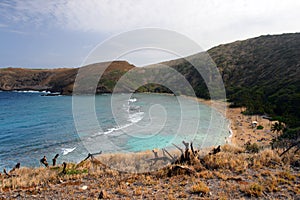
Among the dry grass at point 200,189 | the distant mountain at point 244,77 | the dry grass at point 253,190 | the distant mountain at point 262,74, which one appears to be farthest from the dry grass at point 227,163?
the distant mountain at point 262,74

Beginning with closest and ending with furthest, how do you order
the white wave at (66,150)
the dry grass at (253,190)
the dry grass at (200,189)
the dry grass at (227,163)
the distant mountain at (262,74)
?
the dry grass at (253,190) → the dry grass at (200,189) → the dry grass at (227,163) → the white wave at (66,150) → the distant mountain at (262,74)

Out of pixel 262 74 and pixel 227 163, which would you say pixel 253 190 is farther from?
pixel 262 74

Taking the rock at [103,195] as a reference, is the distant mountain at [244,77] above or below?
above

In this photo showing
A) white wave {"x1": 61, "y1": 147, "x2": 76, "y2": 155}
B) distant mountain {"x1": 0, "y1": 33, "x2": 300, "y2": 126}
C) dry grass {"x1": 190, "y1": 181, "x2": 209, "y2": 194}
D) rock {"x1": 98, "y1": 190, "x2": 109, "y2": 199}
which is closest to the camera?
rock {"x1": 98, "y1": 190, "x2": 109, "y2": 199}

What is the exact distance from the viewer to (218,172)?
763 centimetres

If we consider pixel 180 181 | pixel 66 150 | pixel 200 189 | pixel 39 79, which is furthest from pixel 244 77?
pixel 39 79

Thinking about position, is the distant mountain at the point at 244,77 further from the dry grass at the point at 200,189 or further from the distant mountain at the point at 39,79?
the dry grass at the point at 200,189

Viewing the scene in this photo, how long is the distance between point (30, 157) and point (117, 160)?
15.0 metres

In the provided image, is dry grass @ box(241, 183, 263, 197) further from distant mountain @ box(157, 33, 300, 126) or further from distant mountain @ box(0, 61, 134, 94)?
distant mountain @ box(0, 61, 134, 94)

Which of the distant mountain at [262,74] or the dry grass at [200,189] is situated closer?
the dry grass at [200,189]

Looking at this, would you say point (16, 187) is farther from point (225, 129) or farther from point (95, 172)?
point (225, 129)

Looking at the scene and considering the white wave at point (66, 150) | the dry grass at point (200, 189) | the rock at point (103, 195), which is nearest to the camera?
the rock at point (103, 195)

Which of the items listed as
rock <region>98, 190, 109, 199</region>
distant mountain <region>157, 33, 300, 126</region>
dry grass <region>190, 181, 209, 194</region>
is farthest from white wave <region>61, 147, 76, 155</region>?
distant mountain <region>157, 33, 300, 126</region>

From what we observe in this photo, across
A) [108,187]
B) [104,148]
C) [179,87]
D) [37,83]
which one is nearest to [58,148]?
[104,148]
